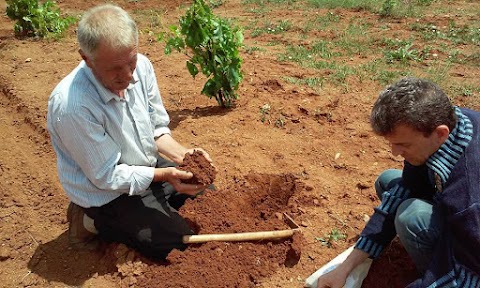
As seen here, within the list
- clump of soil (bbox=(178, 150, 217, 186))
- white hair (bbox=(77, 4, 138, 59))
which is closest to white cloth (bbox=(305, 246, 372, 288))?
clump of soil (bbox=(178, 150, 217, 186))

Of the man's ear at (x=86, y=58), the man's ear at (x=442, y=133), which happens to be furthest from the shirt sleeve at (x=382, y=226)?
the man's ear at (x=86, y=58)

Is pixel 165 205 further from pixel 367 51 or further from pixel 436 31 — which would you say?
pixel 436 31

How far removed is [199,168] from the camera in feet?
9.32

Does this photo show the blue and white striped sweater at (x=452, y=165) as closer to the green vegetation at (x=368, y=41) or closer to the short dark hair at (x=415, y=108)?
the short dark hair at (x=415, y=108)

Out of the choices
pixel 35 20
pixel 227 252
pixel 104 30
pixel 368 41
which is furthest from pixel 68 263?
pixel 35 20

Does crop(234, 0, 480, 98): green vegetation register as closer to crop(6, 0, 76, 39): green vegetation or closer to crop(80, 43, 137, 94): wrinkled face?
crop(80, 43, 137, 94): wrinkled face

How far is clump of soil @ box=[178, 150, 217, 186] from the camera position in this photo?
9.23 feet

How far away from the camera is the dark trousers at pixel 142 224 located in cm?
289

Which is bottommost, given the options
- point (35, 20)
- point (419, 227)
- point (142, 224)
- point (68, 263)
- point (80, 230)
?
point (68, 263)

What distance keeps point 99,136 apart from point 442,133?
1779 millimetres

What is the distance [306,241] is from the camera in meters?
2.95

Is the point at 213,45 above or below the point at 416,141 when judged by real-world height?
below

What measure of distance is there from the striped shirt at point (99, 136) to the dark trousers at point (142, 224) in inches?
A: 3.4

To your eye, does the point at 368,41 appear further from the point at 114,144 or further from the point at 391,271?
the point at 114,144
